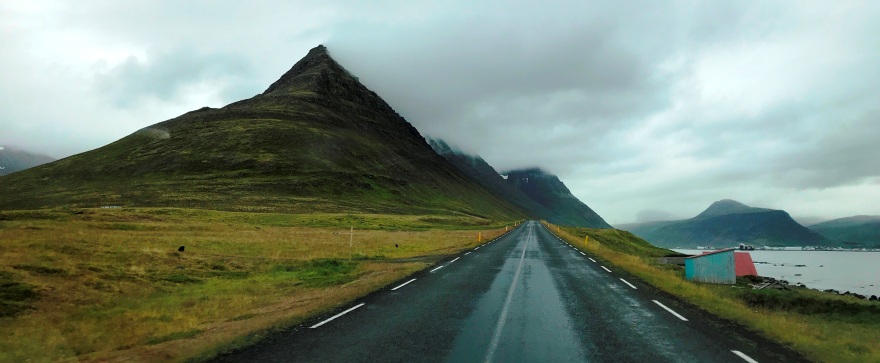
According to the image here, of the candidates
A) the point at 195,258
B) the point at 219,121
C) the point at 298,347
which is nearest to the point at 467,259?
the point at 195,258

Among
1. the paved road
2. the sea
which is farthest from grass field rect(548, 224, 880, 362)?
the sea

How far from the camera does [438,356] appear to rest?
845cm

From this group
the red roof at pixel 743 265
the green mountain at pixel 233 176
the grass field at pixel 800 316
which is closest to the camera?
the grass field at pixel 800 316

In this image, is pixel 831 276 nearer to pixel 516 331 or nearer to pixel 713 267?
pixel 713 267

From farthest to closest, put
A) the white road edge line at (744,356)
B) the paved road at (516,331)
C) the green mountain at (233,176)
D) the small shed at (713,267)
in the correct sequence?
the green mountain at (233,176) → the small shed at (713,267) → the paved road at (516,331) → the white road edge line at (744,356)

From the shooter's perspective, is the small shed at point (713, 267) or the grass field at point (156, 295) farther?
the small shed at point (713, 267)

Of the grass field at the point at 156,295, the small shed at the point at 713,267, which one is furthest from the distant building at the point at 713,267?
the grass field at the point at 156,295

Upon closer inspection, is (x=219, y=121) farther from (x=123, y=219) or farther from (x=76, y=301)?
(x=76, y=301)

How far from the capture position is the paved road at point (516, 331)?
28.1 ft

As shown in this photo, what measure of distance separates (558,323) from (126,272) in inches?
645

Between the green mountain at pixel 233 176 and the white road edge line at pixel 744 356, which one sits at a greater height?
the green mountain at pixel 233 176

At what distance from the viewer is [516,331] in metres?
10.5

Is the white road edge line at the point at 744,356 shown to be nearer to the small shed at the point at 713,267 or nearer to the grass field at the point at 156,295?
the grass field at the point at 156,295

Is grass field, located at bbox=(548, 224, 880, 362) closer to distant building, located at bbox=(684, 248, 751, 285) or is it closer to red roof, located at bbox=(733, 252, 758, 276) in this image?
distant building, located at bbox=(684, 248, 751, 285)
